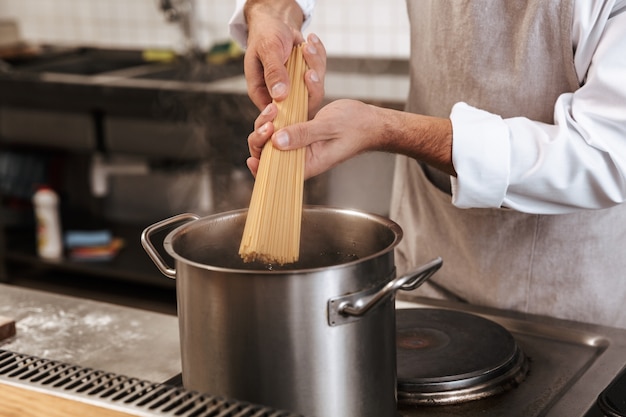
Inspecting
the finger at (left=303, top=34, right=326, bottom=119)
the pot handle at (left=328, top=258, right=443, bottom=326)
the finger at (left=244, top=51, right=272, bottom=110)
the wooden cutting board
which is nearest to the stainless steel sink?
the finger at (left=244, top=51, right=272, bottom=110)

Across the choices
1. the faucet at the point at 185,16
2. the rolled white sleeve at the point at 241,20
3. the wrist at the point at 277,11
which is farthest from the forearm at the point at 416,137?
the faucet at the point at 185,16

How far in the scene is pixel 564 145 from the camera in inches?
49.1

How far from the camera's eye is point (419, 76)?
1635mm

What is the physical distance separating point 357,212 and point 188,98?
236 centimetres

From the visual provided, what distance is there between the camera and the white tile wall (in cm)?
361

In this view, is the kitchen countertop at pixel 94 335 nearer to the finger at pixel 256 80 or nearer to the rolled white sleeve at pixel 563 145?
the finger at pixel 256 80

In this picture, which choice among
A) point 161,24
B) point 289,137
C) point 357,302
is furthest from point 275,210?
point 161,24

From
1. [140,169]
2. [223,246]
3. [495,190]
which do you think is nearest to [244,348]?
[223,246]

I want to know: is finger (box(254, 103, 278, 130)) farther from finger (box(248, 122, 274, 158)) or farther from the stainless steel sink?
the stainless steel sink

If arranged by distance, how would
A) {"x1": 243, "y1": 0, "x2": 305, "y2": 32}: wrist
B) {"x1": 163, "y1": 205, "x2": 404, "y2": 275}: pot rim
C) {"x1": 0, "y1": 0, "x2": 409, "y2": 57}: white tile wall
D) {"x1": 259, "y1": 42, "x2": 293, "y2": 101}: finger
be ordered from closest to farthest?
{"x1": 163, "y1": 205, "x2": 404, "y2": 275}: pot rim, {"x1": 259, "y1": 42, "x2": 293, "y2": 101}: finger, {"x1": 243, "y1": 0, "x2": 305, "y2": 32}: wrist, {"x1": 0, "y1": 0, "x2": 409, "y2": 57}: white tile wall

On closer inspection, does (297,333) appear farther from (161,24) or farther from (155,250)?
(161,24)

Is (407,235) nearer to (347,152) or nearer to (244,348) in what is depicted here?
(347,152)

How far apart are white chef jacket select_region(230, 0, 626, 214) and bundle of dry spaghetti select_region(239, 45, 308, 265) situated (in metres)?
0.26

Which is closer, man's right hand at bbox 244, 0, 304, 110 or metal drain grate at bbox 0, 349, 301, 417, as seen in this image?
metal drain grate at bbox 0, 349, 301, 417
